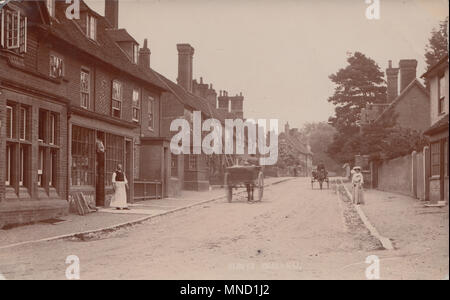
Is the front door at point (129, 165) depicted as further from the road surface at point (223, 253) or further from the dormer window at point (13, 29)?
the dormer window at point (13, 29)

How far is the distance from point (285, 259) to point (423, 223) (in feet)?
15.6

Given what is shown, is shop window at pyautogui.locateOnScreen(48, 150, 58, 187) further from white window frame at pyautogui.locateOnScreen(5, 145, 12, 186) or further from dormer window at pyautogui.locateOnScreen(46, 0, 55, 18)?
dormer window at pyautogui.locateOnScreen(46, 0, 55, 18)

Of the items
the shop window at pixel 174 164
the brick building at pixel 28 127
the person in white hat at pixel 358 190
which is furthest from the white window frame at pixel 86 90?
the person in white hat at pixel 358 190

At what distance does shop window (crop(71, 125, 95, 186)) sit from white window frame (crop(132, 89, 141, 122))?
5033mm

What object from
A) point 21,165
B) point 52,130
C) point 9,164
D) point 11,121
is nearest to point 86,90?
point 52,130

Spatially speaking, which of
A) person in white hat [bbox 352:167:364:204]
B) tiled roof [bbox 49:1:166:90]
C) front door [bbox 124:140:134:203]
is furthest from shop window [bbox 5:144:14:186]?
person in white hat [bbox 352:167:364:204]

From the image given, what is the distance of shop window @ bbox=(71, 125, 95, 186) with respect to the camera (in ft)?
56.5

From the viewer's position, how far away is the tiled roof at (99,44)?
18672 millimetres

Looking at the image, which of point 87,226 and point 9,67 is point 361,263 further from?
point 9,67

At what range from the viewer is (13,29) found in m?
14.4

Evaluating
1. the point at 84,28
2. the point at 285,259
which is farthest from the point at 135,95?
the point at 285,259

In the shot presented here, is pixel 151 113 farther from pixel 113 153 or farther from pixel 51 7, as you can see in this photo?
pixel 51 7

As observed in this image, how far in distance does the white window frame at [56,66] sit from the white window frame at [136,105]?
4540mm

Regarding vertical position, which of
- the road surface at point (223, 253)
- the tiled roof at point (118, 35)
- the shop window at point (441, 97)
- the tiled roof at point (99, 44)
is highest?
the tiled roof at point (118, 35)
